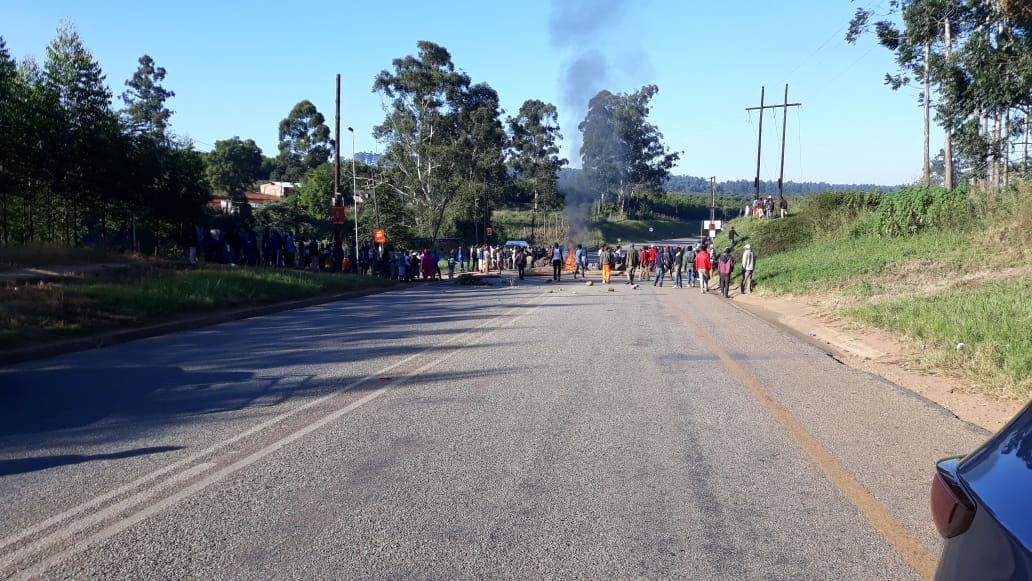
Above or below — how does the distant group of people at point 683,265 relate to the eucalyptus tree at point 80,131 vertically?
below

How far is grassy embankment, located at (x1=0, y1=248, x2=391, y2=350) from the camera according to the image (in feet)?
41.8

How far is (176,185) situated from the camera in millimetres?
29844

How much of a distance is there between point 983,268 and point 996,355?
1032 cm

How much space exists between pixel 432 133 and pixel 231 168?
2914 centimetres

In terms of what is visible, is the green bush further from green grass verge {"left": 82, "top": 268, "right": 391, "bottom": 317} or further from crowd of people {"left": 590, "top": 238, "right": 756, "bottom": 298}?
green grass verge {"left": 82, "top": 268, "right": 391, "bottom": 317}

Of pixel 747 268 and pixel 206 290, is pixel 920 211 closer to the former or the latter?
pixel 747 268

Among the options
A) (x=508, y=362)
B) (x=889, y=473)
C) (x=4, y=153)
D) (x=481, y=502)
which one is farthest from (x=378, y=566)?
(x=4, y=153)

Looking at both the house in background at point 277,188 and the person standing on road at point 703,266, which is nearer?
the person standing on road at point 703,266

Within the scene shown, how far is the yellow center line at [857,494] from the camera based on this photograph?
4320 millimetres

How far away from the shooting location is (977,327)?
11.4m

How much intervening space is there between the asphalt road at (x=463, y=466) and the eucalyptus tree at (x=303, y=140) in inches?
3144

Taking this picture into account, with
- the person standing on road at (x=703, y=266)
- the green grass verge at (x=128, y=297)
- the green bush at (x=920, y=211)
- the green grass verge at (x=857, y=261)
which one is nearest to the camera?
the green grass verge at (x=128, y=297)

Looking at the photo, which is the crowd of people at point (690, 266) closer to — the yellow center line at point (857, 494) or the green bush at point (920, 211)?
the green bush at point (920, 211)

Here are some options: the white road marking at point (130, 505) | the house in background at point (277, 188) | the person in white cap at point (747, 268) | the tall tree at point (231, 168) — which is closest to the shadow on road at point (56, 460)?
the white road marking at point (130, 505)
